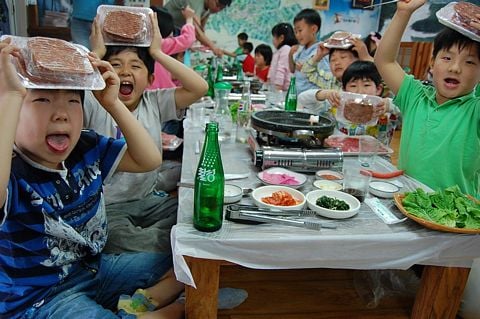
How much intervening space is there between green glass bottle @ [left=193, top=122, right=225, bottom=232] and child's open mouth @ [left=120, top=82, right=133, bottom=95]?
0.74 metres

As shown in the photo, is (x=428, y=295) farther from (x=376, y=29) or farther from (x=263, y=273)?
(x=376, y=29)

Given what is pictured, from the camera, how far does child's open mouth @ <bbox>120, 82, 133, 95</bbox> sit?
1689mm

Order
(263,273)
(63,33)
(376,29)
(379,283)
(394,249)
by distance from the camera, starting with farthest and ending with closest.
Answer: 1. (376,29)
2. (63,33)
3. (263,273)
4. (379,283)
5. (394,249)

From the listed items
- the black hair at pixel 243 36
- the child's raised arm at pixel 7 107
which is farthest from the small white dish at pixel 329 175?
the black hair at pixel 243 36

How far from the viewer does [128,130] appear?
128 cm

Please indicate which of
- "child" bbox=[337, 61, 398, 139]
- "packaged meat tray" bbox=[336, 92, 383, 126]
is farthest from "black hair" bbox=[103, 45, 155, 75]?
"child" bbox=[337, 61, 398, 139]

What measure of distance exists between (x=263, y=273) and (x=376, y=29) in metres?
6.08

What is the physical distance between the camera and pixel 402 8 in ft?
5.56

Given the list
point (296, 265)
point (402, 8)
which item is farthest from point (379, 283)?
point (402, 8)

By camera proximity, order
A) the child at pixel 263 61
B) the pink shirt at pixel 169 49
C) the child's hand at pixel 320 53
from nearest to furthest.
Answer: the pink shirt at pixel 169 49
the child's hand at pixel 320 53
the child at pixel 263 61

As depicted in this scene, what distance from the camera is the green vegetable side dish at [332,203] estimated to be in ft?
3.92

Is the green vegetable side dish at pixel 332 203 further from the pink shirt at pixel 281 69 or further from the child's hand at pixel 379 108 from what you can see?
the pink shirt at pixel 281 69

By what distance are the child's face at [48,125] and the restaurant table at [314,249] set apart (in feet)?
1.30

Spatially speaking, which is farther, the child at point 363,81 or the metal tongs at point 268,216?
the child at point 363,81
